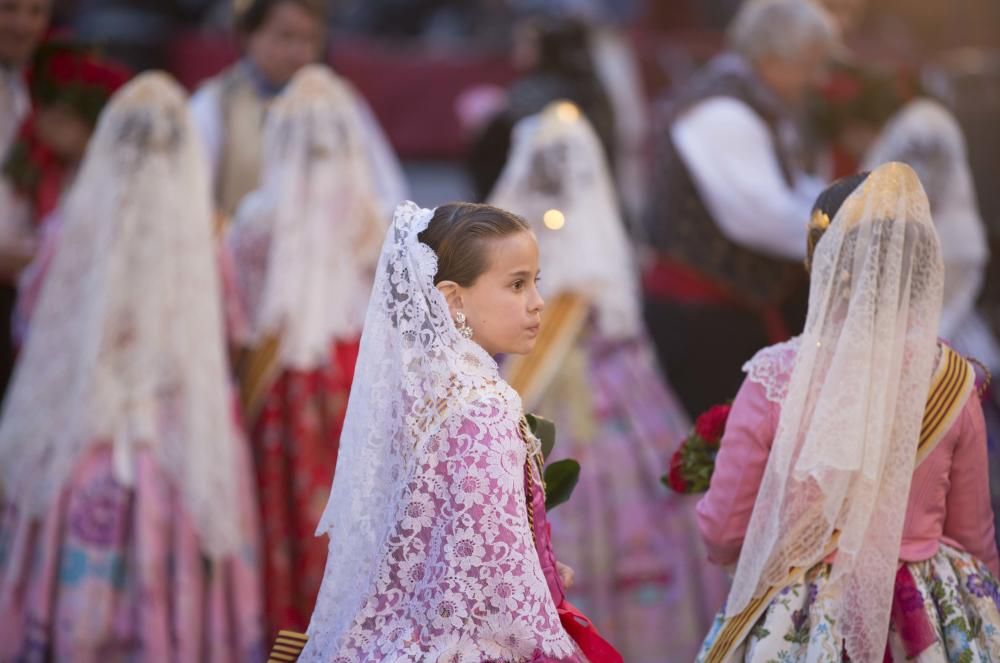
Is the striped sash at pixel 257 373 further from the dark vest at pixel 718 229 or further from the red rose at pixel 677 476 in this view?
the red rose at pixel 677 476

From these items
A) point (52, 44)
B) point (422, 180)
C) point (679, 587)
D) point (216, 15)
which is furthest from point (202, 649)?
point (216, 15)

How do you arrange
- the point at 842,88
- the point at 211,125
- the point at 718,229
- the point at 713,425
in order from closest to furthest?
the point at 713,425, the point at 718,229, the point at 211,125, the point at 842,88

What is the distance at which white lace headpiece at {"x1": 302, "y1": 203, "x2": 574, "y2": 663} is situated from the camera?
103 inches

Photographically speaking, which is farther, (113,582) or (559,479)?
(113,582)

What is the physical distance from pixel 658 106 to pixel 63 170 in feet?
13.4

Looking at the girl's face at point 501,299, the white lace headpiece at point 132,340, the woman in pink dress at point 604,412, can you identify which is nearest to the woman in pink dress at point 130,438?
the white lace headpiece at point 132,340

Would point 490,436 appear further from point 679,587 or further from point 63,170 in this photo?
point 63,170

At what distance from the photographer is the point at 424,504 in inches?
106

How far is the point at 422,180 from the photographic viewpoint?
8.55m

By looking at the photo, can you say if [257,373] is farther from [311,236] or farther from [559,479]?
[559,479]

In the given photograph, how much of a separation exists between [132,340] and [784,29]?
2463 millimetres

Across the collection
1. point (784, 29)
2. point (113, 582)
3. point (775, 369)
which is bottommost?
point (113, 582)

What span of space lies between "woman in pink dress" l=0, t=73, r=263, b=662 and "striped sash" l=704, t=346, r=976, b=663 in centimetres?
183

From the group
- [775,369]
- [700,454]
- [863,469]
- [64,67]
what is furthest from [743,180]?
[64,67]
